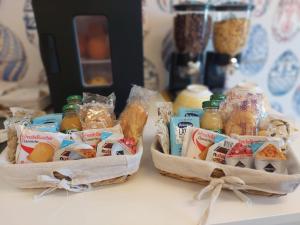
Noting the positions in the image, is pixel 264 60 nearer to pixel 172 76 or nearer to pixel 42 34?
pixel 172 76

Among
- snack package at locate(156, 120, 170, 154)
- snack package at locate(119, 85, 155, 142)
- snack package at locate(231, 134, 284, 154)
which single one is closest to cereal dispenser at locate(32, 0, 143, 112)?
snack package at locate(119, 85, 155, 142)

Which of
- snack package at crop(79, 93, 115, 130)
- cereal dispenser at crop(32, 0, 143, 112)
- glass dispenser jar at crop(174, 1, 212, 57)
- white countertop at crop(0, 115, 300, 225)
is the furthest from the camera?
glass dispenser jar at crop(174, 1, 212, 57)

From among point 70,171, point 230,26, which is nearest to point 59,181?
point 70,171

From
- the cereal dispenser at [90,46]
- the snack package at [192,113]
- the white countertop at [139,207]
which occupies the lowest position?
the white countertop at [139,207]

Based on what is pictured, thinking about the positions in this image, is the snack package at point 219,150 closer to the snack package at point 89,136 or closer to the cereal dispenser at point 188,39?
the snack package at point 89,136

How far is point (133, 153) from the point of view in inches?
18.7

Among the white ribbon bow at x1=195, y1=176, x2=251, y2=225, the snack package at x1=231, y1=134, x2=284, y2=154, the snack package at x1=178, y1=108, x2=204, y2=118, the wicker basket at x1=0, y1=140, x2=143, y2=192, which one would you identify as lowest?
the white ribbon bow at x1=195, y1=176, x2=251, y2=225

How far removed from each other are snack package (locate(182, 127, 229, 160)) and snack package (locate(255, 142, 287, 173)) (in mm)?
73

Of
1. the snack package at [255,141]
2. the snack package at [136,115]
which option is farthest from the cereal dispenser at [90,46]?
the snack package at [255,141]

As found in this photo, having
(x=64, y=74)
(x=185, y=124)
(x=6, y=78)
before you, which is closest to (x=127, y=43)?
(x=64, y=74)

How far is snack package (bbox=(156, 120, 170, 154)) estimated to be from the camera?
1.62ft

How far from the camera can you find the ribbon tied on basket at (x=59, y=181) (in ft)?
1.43

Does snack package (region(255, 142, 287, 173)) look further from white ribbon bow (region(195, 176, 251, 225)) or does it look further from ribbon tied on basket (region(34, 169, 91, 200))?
ribbon tied on basket (region(34, 169, 91, 200))

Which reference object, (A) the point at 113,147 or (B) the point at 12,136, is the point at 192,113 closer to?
(A) the point at 113,147
